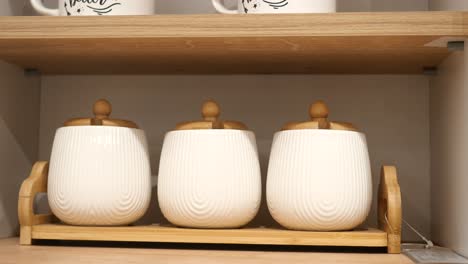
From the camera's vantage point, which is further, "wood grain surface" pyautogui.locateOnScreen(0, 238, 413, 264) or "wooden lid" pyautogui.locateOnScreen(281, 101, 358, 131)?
"wooden lid" pyautogui.locateOnScreen(281, 101, 358, 131)

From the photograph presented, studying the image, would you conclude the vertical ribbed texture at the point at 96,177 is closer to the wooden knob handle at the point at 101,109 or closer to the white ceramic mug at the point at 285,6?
the wooden knob handle at the point at 101,109

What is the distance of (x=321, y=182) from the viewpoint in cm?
80

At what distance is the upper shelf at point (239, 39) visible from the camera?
76 cm

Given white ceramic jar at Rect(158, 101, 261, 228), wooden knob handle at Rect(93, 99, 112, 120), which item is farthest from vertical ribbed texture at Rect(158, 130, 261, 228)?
wooden knob handle at Rect(93, 99, 112, 120)

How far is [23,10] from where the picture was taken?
1.03 meters

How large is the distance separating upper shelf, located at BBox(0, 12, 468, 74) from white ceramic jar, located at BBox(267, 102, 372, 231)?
0.11m

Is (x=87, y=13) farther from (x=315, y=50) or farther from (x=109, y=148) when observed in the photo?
(x=315, y=50)

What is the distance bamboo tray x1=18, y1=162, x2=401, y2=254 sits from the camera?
2.63 feet

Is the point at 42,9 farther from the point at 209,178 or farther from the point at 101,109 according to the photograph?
the point at 209,178

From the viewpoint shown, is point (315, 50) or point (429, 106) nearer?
point (315, 50)

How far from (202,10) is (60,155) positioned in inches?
13.5

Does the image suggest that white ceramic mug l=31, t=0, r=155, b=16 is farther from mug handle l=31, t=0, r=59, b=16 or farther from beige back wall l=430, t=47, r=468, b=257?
beige back wall l=430, t=47, r=468, b=257

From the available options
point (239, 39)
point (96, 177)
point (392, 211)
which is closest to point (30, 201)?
point (96, 177)

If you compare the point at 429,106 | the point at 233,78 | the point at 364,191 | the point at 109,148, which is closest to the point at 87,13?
the point at 109,148
